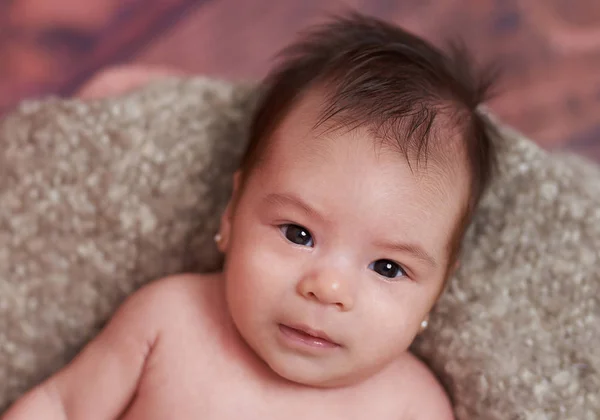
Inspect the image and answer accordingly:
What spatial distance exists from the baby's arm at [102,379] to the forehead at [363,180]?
0.89 feet

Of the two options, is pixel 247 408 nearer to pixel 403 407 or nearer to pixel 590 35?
pixel 403 407

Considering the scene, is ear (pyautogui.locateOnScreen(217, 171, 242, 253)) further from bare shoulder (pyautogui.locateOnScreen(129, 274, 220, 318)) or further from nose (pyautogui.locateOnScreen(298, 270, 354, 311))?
nose (pyautogui.locateOnScreen(298, 270, 354, 311))

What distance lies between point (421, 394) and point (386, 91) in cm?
41

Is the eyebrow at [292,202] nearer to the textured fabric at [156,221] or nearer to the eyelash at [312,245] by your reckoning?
the eyelash at [312,245]

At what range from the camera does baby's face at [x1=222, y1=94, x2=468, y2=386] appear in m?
0.84

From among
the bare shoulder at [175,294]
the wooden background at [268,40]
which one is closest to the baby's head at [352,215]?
the bare shoulder at [175,294]

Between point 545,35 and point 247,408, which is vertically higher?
point 545,35

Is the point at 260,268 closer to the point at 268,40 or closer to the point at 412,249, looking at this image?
the point at 412,249

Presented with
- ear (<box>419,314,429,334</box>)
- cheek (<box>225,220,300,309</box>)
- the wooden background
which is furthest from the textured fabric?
the wooden background

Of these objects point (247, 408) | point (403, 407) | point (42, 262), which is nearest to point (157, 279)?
point (42, 262)

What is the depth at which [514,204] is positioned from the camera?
1066 millimetres

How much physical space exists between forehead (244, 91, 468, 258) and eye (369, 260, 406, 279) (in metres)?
0.05

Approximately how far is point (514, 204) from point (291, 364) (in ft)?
1.39

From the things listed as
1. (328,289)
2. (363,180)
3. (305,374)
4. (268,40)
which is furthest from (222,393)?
(268,40)
